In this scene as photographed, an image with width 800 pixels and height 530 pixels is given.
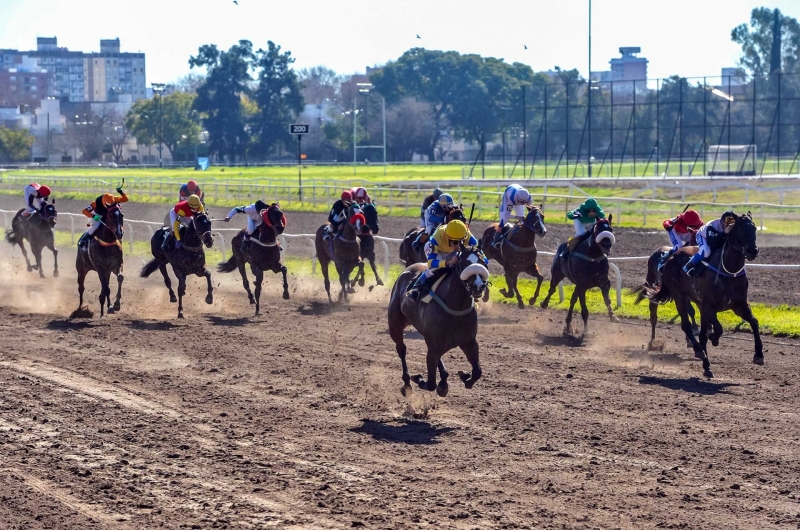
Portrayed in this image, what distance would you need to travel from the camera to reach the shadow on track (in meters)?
8.69

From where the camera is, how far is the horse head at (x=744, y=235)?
11.1m

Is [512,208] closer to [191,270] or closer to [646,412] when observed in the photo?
[191,270]

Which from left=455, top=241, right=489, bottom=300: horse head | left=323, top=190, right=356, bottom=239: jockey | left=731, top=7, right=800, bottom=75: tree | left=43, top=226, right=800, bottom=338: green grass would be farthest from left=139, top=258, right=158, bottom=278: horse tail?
left=731, top=7, right=800, bottom=75: tree

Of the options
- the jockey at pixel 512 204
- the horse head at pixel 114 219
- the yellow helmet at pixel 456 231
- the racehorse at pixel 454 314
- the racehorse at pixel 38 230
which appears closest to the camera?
the racehorse at pixel 454 314

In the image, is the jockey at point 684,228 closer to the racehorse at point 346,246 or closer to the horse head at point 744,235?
the horse head at point 744,235

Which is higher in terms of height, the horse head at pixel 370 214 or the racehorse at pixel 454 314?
the horse head at pixel 370 214

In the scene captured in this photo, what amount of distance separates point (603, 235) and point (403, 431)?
5.51 m

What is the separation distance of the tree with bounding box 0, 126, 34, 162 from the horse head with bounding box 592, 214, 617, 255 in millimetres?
92363

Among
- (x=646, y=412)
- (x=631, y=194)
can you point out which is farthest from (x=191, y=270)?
(x=631, y=194)

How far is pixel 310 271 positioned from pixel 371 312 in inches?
215

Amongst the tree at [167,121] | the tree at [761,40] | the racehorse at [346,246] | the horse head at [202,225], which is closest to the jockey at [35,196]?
the horse head at [202,225]

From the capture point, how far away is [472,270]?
28.9 feet

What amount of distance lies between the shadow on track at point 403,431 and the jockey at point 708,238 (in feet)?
13.4

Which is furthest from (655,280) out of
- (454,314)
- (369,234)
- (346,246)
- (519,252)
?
(369,234)
